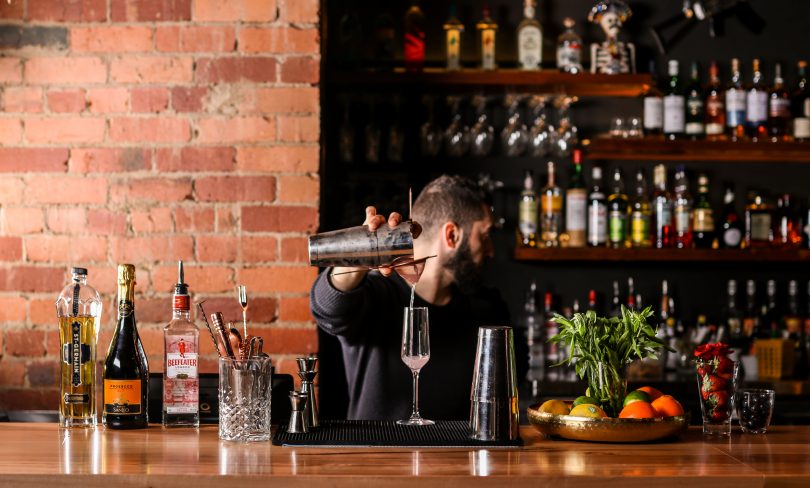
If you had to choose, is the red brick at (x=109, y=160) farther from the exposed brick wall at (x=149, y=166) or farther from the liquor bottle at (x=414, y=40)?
the liquor bottle at (x=414, y=40)

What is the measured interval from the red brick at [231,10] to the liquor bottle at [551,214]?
4.41 feet

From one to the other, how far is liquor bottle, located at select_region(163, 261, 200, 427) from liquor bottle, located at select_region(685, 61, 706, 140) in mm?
2414

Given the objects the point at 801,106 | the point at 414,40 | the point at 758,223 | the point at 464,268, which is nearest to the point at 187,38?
the point at 464,268

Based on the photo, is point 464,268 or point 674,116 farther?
point 674,116

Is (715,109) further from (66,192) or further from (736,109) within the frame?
(66,192)

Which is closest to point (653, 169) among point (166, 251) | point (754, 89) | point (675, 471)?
point (754, 89)

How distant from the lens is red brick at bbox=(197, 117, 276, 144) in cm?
273

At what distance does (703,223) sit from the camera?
12.1 ft

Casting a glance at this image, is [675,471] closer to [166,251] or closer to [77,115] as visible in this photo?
[166,251]

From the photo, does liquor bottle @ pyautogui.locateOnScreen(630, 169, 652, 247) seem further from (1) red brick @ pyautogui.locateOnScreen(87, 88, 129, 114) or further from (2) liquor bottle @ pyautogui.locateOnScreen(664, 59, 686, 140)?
(1) red brick @ pyautogui.locateOnScreen(87, 88, 129, 114)

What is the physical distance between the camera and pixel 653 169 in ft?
12.5

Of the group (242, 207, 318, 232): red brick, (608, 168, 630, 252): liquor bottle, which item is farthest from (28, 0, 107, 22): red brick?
(608, 168, 630, 252): liquor bottle

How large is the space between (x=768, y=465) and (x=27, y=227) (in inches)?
79.0

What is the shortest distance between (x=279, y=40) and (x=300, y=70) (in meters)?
0.10
